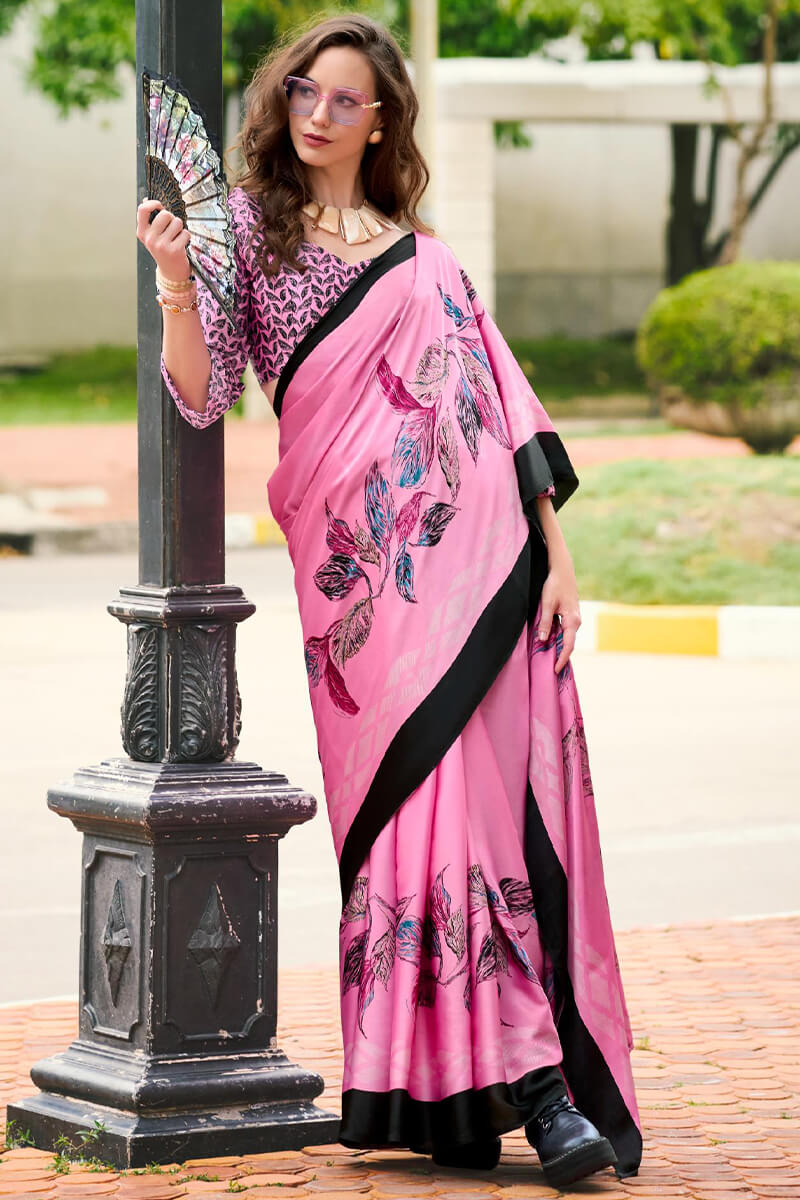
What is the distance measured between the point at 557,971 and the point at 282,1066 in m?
0.52

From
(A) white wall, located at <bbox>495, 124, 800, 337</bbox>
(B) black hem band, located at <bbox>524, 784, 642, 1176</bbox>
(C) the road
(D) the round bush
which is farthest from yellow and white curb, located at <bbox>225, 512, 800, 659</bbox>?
(A) white wall, located at <bbox>495, 124, 800, 337</bbox>

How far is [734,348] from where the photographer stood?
575 inches

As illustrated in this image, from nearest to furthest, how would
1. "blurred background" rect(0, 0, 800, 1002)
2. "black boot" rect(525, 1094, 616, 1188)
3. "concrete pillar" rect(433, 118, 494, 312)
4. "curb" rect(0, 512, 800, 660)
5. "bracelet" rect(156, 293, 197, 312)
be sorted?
"black boot" rect(525, 1094, 616, 1188) < "bracelet" rect(156, 293, 197, 312) < "blurred background" rect(0, 0, 800, 1002) < "curb" rect(0, 512, 800, 660) < "concrete pillar" rect(433, 118, 494, 312)

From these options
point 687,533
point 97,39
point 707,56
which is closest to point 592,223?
point 97,39

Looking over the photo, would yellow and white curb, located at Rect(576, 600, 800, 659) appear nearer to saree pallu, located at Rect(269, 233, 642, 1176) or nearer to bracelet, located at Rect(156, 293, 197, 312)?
saree pallu, located at Rect(269, 233, 642, 1176)

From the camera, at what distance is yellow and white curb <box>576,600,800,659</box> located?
36.1 feet

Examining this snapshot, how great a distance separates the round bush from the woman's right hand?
1134 cm

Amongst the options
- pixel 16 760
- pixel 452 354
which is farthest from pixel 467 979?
pixel 16 760

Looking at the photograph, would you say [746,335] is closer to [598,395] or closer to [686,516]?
[686,516]

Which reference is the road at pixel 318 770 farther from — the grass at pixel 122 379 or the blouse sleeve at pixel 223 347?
the grass at pixel 122 379

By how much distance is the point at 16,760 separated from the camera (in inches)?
324

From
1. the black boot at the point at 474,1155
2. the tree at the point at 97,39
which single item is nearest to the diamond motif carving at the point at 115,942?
the black boot at the point at 474,1155

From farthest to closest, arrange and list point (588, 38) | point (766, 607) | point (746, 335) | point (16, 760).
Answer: point (588, 38), point (746, 335), point (766, 607), point (16, 760)

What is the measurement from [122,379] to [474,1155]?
90.0 feet
